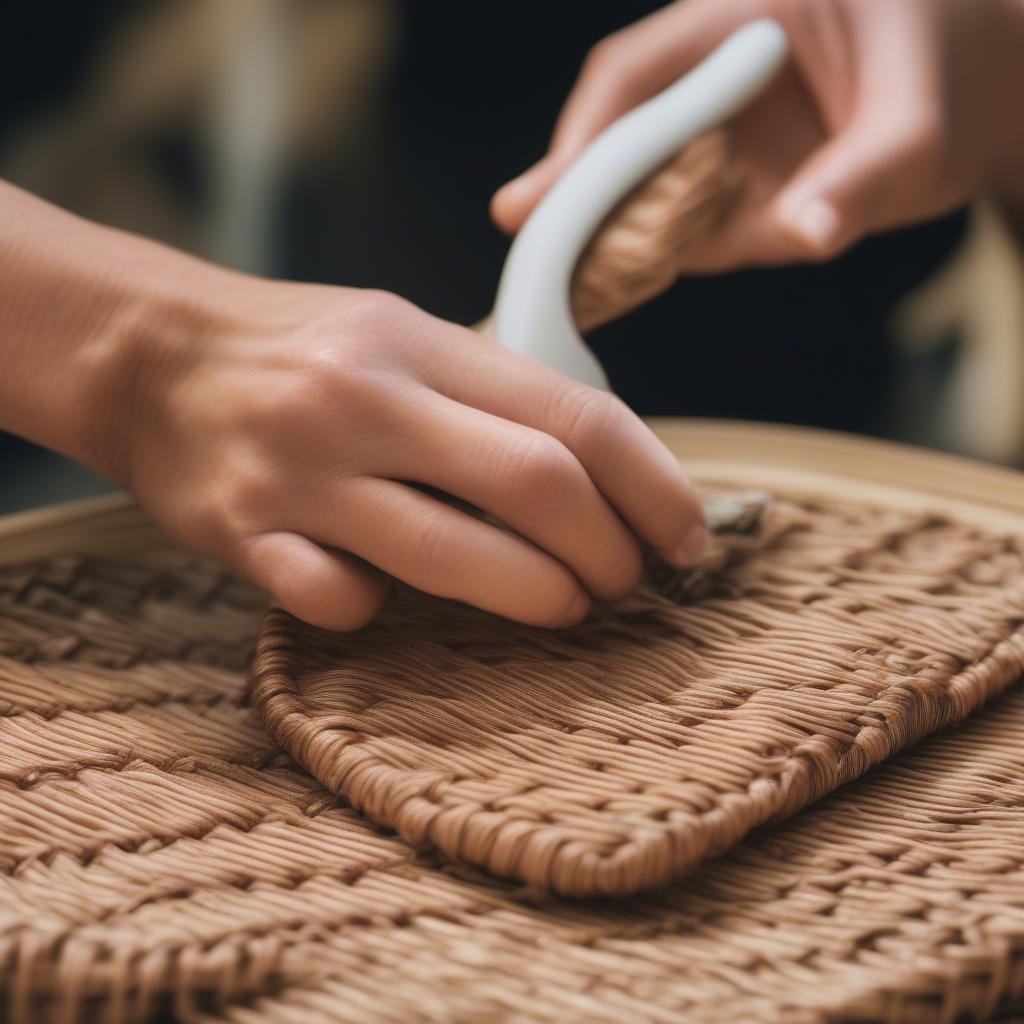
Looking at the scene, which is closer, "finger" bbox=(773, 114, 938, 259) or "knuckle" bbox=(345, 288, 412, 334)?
"knuckle" bbox=(345, 288, 412, 334)

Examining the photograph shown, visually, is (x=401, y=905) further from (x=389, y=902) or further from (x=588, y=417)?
(x=588, y=417)

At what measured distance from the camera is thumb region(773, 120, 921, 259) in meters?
0.66

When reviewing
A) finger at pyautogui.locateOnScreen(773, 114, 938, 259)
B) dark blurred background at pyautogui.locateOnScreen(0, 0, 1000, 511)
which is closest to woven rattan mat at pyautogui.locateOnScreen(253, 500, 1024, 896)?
finger at pyautogui.locateOnScreen(773, 114, 938, 259)

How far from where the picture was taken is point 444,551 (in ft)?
1.42

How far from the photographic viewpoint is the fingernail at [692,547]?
0.47 meters

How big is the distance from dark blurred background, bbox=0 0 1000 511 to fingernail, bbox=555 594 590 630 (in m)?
0.62

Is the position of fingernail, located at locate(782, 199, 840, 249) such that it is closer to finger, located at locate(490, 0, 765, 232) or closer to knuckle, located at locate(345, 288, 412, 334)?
finger, located at locate(490, 0, 765, 232)

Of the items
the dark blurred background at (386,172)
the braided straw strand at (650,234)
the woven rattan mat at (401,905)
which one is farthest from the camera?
the dark blurred background at (386,172)

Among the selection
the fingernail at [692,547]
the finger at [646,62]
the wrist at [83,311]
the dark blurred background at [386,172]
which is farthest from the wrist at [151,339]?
the dark blurred background at [386,172]

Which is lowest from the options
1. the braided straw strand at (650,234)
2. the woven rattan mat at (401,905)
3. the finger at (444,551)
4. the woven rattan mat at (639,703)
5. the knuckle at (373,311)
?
the woven rattan mat at (401,905)

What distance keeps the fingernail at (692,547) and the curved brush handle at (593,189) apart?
0.31 ft

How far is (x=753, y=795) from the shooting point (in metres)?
0.36

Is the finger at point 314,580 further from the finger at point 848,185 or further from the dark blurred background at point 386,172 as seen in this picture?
the dark blurred background at point 386,172

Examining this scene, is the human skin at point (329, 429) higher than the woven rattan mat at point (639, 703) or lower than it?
higher
